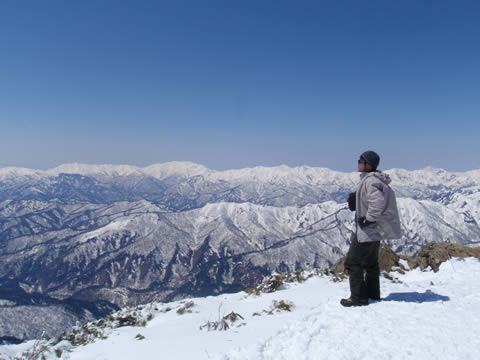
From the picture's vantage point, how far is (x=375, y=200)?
21.4ft

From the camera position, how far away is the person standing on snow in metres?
6.56

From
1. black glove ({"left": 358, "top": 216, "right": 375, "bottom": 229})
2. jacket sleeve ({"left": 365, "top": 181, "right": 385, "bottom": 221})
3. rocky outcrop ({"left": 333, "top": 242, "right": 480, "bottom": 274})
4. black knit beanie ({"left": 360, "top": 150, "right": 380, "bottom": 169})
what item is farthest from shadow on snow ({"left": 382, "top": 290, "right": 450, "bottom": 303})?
rocky outcrop ({"left": 333, "top": 242, "right": 480, "bottom": 274})

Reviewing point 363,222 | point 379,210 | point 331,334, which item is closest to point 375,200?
point 379,210

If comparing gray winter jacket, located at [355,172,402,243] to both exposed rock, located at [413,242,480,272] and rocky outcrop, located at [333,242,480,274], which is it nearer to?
rocky outcrop, located at [333,242,480,274]

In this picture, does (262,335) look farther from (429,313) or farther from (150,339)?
(429,313)

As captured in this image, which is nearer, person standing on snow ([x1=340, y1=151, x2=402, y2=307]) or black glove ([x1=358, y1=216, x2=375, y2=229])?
person standing on snow ([x1=340, y1=151, x2=402, y2=307])

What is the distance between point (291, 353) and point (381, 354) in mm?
1414

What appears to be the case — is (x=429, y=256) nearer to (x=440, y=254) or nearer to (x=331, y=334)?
(x=440, y=254)

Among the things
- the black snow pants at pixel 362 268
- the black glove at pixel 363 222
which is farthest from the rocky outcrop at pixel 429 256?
the black glove at pixel 363 222

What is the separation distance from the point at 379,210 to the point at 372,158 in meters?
1.48

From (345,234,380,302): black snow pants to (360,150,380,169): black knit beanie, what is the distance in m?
1.97

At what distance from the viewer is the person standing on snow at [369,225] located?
6562mm

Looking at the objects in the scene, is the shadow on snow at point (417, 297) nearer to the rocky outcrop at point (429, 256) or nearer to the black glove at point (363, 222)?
the black glove at point (363, 222)


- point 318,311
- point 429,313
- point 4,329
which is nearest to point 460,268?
point 429,313
